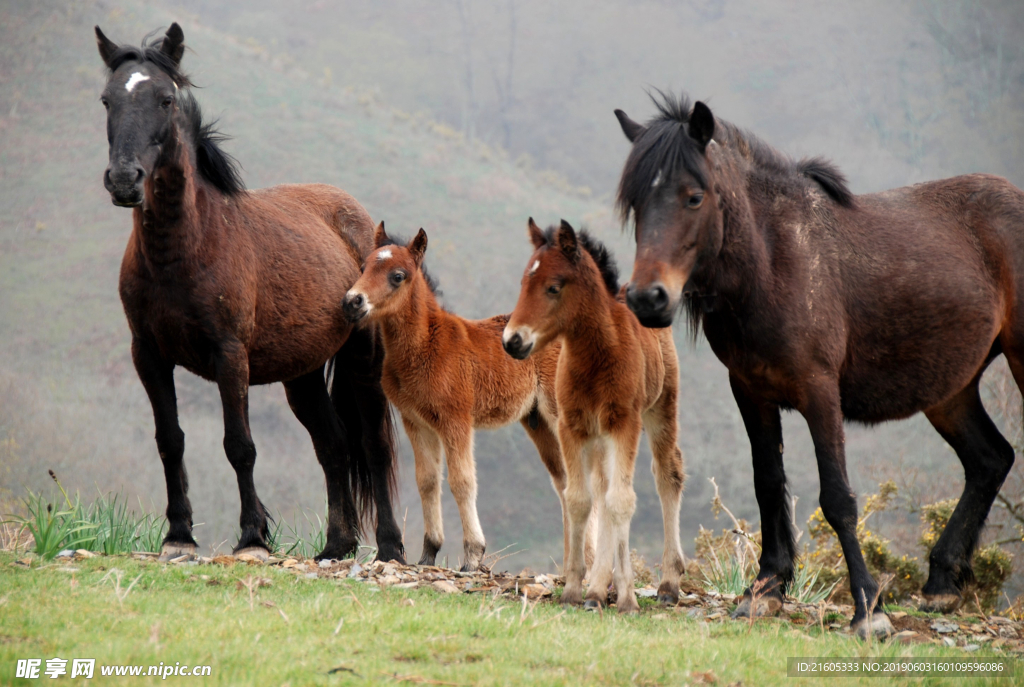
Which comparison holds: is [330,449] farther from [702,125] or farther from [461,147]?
[461,147]

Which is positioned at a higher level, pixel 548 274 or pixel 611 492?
pixel 548 274

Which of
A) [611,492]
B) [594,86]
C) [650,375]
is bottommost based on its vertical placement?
[611,492]

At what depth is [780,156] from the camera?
6.59m

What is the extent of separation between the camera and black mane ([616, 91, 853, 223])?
5.70 metres

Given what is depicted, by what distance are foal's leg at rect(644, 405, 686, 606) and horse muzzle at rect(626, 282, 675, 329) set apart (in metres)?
1.91

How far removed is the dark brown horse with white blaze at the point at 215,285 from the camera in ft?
21.6

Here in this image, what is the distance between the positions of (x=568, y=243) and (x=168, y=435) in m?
3.38

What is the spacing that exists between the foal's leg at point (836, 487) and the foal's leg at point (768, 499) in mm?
573

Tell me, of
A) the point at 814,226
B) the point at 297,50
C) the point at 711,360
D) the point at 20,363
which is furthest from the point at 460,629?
the point at 297,50

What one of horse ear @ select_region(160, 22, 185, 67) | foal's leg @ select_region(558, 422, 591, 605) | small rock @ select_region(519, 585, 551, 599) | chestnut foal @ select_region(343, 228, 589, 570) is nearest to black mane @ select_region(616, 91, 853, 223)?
foal's leg @ select_region(558, 422, 591, 605)

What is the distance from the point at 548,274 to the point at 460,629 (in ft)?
8.82

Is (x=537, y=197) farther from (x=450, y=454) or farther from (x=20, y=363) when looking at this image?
(x=450, y=454)

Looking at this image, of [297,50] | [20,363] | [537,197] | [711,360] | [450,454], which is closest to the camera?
[450,454]

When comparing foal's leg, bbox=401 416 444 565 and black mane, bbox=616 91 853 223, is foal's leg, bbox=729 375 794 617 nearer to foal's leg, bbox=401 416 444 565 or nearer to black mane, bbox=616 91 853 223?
black mane, bbox=616 91 853 223
